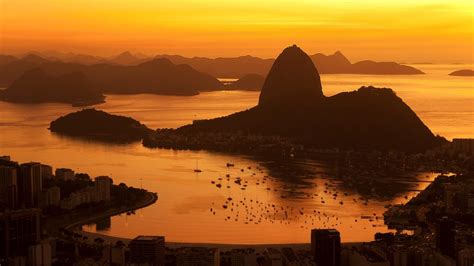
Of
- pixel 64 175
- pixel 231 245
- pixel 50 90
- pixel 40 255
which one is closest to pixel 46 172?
pixel 64 175

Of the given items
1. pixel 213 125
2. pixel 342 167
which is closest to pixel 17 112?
pixel 213 125

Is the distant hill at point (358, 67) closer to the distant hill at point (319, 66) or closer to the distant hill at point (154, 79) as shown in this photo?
the distant hill at point (319, 66)

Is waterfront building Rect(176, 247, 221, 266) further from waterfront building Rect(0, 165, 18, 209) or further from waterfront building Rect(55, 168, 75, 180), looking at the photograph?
waterfront building Rect(55, 168, 75, 180)

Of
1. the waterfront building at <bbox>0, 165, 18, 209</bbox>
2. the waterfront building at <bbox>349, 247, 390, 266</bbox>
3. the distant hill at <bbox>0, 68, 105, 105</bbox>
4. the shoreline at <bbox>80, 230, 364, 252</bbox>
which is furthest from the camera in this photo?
the distant hill at <bbox>0, 68, 105, 105</bbox>

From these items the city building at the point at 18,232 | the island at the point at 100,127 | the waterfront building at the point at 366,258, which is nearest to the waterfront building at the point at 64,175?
the city building at the point at 18,232

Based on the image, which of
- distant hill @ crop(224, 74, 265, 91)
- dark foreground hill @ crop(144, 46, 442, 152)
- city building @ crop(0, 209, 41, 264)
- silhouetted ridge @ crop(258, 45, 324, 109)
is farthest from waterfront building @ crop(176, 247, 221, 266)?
distant hill @ crop(224, 74, 265, 91)
